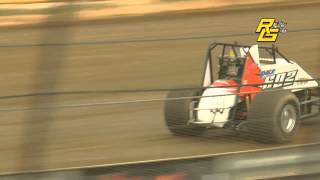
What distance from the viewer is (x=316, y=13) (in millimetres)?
5594

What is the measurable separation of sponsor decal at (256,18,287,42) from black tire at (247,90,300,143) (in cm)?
42

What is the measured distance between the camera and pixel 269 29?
5465 millimetres

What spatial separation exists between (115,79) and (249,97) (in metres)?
1.20

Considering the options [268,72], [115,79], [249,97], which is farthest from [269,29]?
[115,79]

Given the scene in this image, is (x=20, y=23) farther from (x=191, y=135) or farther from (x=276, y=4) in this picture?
(x=276, y=4)

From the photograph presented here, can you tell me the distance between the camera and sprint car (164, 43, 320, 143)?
5043 millimetres

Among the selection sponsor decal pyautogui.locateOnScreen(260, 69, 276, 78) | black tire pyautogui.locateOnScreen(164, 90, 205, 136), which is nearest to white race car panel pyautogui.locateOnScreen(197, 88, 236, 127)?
black tire pyautogui.locateOnScreen(164, 90, 205, 136)

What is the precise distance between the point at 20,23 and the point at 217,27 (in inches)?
82.1

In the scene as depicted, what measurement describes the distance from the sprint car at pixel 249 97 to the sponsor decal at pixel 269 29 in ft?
0.59

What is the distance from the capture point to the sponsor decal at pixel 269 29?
17.2ft

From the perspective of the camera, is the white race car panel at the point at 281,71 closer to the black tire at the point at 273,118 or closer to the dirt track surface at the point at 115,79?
the dirt track surface at the point at 115,79

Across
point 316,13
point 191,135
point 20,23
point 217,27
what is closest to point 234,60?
point 217,27

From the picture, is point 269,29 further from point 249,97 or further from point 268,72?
point 249,97

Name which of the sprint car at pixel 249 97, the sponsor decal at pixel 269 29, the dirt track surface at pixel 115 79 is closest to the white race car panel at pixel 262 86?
the sprint car at pixel 249 97
